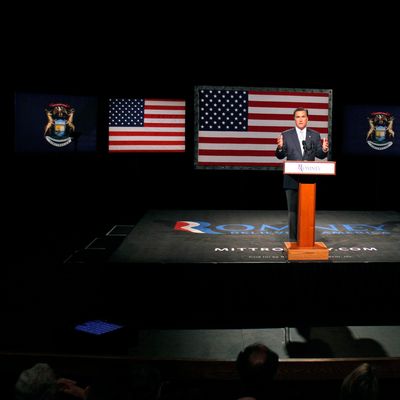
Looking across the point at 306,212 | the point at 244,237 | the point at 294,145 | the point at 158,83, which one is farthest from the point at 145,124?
the point at 306,212

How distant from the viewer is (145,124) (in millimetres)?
5957

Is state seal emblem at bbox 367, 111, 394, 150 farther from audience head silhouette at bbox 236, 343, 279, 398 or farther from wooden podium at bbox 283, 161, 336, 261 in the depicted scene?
audience head silhouette at bbox 236, 343, 279, 398

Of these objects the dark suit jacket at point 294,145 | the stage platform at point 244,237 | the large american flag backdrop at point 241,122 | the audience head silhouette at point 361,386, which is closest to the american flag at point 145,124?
the large american flag backdrop at point 241,122

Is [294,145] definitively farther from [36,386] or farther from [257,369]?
[36,386]

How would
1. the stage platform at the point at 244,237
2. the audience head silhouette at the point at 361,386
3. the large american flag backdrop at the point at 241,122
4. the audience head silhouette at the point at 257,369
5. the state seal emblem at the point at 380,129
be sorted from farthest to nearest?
the state seal emblem at the point at 380,129 < the large american flag backdrop at the point at 241,122 < the stage platform at the point at 244,237 < the audience head silhouette at the point at 257,369 < the audience head silhouette at the point at 361,386

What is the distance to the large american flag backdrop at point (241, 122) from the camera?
19.3 feet

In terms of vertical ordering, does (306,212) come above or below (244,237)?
above

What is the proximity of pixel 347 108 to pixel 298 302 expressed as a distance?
3917 millimetres

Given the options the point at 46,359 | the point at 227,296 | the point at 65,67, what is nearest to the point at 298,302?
the point at 227,296

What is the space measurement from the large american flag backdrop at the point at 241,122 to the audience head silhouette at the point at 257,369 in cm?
472

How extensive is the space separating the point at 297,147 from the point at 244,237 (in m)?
0.98

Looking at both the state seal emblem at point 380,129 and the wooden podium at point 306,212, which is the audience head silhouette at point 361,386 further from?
the state seal emblem at point 380,129

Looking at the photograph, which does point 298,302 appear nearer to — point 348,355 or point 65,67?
point 348,355

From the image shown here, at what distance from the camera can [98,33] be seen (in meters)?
5.28
